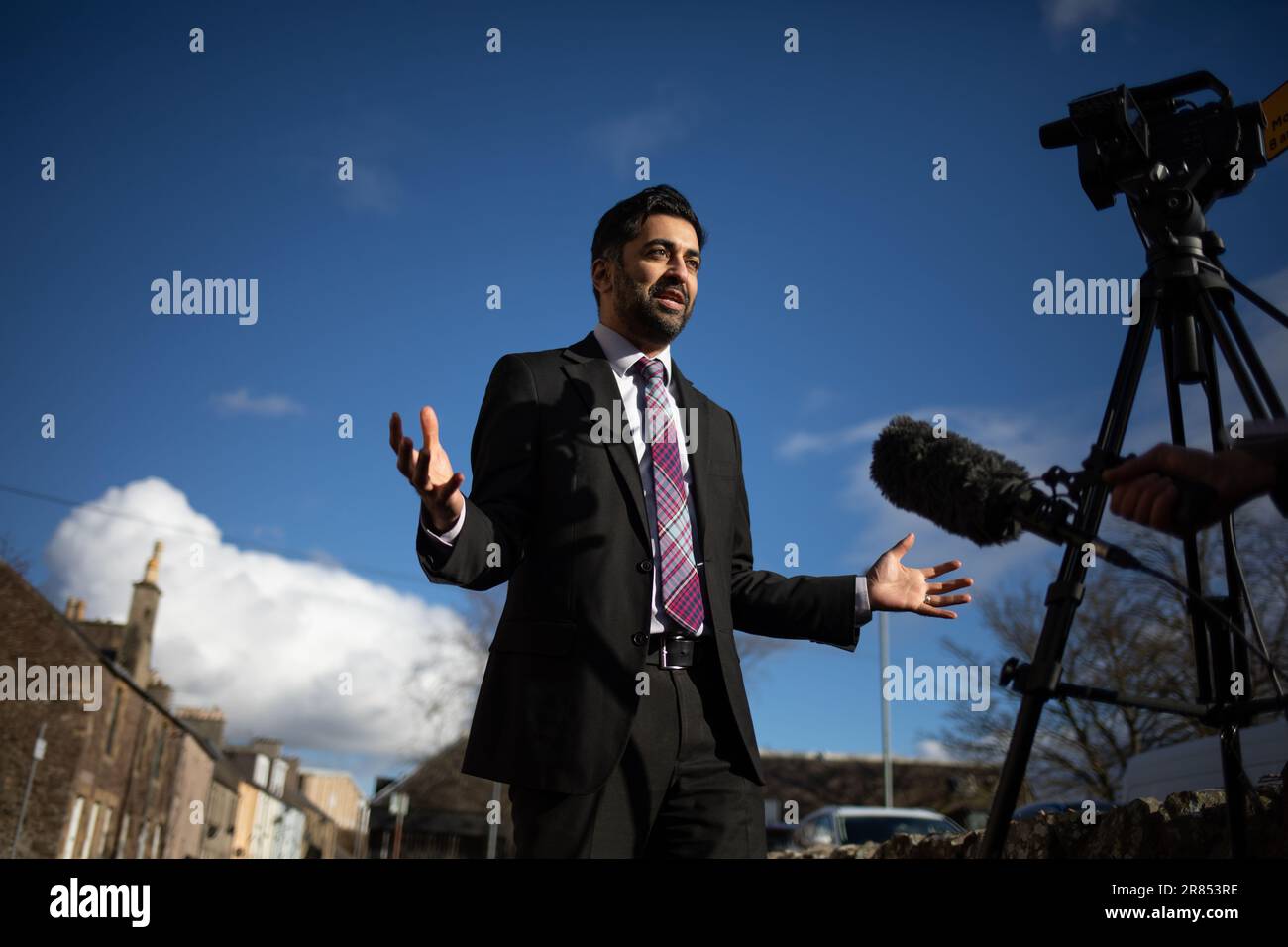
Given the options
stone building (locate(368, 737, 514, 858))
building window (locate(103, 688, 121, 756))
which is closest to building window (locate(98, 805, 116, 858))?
building window (locate(103, 688, 121, 756))

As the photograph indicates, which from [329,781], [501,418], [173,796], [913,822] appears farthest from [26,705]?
[329,781]

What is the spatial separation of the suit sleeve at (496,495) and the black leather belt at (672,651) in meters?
0.45

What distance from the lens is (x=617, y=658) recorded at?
8.68 feet

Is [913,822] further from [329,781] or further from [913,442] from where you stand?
[329,781]

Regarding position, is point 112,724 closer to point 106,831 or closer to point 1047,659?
point 106,831

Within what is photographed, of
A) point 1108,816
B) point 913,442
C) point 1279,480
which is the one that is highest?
point 913,442

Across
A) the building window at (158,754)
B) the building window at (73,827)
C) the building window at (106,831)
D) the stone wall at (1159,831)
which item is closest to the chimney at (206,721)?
the building window at (158,754)

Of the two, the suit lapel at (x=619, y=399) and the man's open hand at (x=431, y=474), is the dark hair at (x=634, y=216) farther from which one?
the man's open hand at (x=431, y=474)

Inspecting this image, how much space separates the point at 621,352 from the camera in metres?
3.26

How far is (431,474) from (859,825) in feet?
40.0

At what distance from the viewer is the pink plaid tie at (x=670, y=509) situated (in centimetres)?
278

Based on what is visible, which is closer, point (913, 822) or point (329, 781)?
point (913, 822)

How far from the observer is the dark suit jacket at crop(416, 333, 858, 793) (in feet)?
8.46

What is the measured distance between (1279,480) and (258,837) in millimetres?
69803
